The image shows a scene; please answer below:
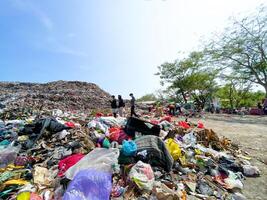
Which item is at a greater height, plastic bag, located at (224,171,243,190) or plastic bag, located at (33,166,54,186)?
plastic bag, located at (33,166,54,186)

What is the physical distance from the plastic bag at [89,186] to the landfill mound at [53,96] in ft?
36.0

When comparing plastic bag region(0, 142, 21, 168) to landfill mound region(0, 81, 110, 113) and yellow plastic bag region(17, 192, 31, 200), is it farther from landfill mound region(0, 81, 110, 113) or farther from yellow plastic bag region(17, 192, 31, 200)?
landfill mound region(0, 81, 110, 113)

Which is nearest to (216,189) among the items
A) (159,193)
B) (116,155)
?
(159,193)

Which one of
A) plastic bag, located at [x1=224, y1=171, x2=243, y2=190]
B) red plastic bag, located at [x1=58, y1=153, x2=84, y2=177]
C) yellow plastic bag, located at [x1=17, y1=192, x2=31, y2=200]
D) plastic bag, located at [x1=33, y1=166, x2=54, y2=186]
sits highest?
red plastic bag, located at [x1=58, y1=153, x2=84, y2=177]

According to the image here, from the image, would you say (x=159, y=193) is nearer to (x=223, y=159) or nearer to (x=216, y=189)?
(x=216, y=189)

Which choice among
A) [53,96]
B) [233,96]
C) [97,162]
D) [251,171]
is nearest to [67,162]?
[97,162]

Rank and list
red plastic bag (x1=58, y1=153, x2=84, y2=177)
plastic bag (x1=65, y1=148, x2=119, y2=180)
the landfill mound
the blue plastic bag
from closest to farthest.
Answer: plastic bag (x1=65, y1=148, x2=119, y2=180) < red plastic bag (x1=58, y1=153, x2=84, y2=177) < the blue plastic bag < the landfill mound

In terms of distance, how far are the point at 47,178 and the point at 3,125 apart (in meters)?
3.99

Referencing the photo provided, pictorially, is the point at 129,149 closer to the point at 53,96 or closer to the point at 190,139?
the point at 190,139

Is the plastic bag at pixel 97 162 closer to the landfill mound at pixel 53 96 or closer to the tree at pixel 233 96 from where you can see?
the landfill mound at pixel 53 96

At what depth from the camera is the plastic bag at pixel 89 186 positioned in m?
3.33

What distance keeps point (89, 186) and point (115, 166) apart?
84cm

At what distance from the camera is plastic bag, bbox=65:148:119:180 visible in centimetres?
394

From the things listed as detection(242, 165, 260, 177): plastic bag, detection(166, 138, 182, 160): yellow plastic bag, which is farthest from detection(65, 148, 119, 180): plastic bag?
detection(242, 165, 260, 177): plastic bag
